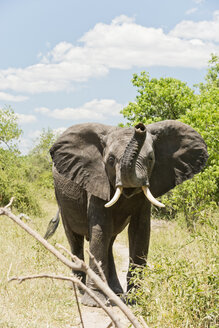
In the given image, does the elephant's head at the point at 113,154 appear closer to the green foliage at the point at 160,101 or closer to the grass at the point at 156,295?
the grass at the point at 156,295

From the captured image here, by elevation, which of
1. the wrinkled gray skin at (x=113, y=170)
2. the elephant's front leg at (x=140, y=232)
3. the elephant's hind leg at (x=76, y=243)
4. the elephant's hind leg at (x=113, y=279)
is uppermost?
the wrinkled gray skin at (x=113, y=170)

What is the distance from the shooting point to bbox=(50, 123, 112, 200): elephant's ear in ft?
17.0

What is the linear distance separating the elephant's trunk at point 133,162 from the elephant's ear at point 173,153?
37.7 inches

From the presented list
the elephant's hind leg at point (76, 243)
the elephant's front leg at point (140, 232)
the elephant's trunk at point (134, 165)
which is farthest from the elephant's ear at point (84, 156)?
the elephant's hind leg at point (76, 243)

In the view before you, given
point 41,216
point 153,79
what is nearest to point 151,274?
point 41,216

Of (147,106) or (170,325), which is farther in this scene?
(147,106)

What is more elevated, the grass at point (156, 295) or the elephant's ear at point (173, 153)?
the elephant's ear at point (173, 153)

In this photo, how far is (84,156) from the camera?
17.7ft

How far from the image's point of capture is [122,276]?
7.07 m

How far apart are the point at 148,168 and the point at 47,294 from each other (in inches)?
74.1

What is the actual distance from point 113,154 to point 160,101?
9912 millimetres

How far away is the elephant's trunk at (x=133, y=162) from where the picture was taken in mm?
4133

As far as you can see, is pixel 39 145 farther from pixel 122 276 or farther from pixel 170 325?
pixel 170 325

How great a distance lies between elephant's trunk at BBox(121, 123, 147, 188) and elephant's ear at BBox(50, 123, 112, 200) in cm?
76
